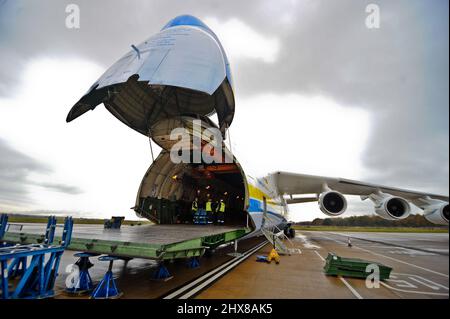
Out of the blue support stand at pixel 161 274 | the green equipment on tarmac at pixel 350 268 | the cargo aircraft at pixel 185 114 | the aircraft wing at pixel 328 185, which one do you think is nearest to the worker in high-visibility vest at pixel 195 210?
the cargo aircraft at pixel 185 114

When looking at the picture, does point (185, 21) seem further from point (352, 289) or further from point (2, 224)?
point (352, 289)

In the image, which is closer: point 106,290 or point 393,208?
point 106,290

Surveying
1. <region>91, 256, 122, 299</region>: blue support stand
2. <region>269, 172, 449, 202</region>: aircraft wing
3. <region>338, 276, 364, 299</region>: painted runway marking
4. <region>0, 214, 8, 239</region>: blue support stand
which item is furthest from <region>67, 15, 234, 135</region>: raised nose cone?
<region>269, 172, 449, 202</region>: aircraft wing

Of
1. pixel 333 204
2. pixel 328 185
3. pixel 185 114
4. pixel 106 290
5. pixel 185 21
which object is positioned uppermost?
pixel 185 21

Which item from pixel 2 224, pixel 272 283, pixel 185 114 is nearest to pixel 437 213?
pixel 272 283

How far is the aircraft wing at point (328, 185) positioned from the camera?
12.0 meters

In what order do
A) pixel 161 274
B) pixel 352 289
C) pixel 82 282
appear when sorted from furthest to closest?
pixel 161 274
pixel 352 289
pixel 82 282

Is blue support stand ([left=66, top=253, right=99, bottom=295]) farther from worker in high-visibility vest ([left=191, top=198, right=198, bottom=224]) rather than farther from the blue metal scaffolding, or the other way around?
worker in high-visibility vest ([left=191, top=198, right=198, bottom=224])

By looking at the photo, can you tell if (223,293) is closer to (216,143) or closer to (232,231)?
(232,231)

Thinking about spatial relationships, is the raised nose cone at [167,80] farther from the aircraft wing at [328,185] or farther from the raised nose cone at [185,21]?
the aircraft wing at [328,185]

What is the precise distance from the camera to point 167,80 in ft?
18.9

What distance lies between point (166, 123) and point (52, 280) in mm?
5643

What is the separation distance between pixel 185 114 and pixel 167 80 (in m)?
3.18
